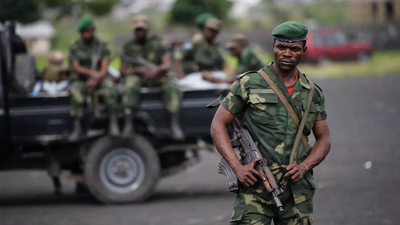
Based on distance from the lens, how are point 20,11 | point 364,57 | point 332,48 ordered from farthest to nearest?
point 364,57, point 332,48, point 20,11

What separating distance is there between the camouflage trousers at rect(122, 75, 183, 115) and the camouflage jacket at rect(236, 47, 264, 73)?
1.15 meters

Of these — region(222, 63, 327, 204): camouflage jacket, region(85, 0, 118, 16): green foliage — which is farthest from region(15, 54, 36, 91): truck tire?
region(85, 0, 118, 16): green foliage

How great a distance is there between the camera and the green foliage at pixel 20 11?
28317mm

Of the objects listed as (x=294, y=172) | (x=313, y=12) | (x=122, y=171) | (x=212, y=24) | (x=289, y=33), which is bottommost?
(x=122, y=171)

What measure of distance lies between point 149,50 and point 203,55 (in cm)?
91

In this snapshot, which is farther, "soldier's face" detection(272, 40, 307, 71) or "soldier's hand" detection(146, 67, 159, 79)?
"soldier's hand" detection(146, 67, 159, 79)

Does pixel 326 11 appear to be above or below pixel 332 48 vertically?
above

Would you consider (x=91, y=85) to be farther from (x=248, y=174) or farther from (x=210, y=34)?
(x=248, y=174)

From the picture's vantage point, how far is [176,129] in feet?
31.6

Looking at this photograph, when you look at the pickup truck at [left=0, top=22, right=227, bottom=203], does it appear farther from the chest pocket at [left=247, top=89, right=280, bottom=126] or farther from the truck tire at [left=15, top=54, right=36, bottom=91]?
the chest pocket at [left=247, top=89, right=280, bottom=126]

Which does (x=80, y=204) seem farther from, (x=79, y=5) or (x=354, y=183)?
(x=79, y=5)

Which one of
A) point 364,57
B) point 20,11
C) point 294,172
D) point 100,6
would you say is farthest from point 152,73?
point 100,6

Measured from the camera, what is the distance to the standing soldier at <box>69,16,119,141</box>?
31.3ft

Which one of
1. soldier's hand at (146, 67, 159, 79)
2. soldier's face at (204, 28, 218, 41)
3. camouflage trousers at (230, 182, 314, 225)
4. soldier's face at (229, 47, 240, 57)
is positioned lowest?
camouflage trousers at (230, 182, 314, 225)
